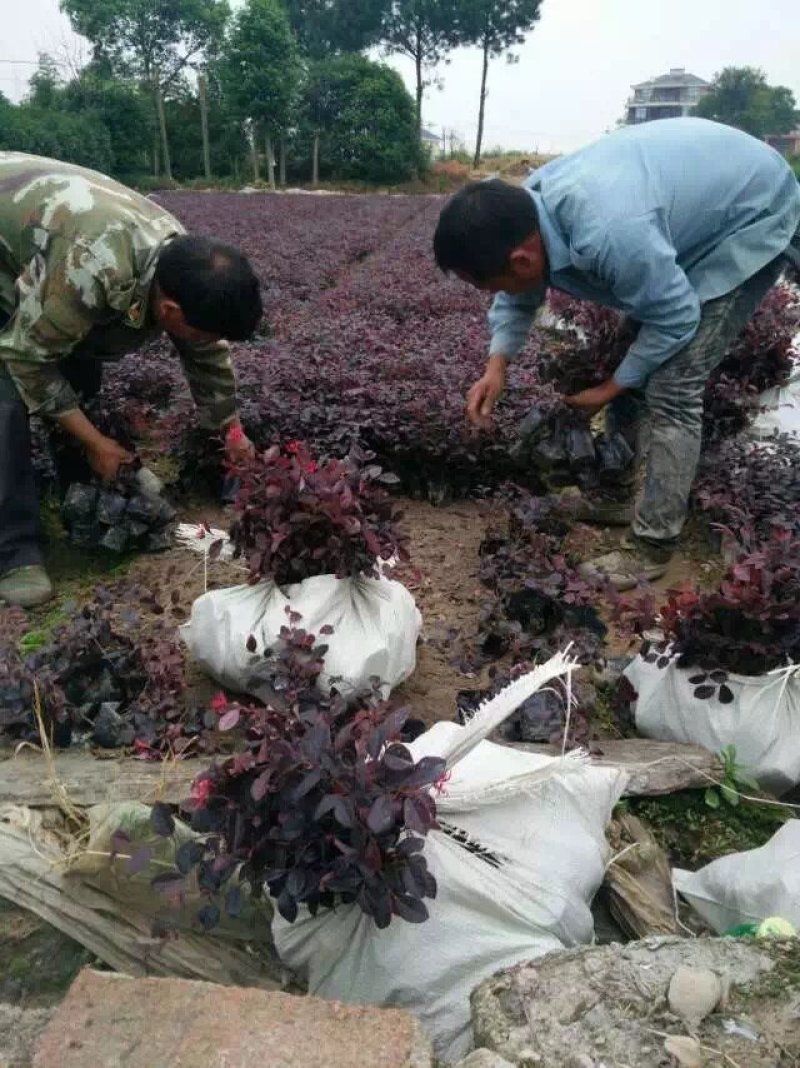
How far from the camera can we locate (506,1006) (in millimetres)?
1373

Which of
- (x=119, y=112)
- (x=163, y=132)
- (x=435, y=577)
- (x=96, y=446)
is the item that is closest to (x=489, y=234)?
(x=435, y=577)

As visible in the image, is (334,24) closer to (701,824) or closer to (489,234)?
(489,234)

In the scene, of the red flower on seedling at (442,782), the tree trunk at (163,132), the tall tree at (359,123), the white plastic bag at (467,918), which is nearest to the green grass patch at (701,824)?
the white plastic bag at (467,918)

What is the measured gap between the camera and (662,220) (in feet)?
9.53

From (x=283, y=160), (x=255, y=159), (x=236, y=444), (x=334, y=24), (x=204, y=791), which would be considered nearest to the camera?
(x=204, y=791)

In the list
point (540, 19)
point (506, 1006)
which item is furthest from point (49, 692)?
point (540, 19)

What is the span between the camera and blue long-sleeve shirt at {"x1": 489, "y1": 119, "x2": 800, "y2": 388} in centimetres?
282

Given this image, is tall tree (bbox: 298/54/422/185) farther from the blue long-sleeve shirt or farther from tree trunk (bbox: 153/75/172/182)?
the blue long-sleeve shirt

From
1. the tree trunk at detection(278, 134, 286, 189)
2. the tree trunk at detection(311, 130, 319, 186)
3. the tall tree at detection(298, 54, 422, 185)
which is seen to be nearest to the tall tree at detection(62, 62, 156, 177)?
the tree trunk at detection(278, 134, 286, 189)

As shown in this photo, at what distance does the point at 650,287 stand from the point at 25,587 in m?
2.40

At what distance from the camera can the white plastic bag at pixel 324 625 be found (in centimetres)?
232

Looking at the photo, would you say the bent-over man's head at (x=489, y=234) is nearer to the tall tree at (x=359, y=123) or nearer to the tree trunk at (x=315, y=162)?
the tree trunk at (x=315, y=162)

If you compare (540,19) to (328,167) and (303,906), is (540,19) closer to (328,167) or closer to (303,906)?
(328,167)

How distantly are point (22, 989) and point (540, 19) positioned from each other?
198ft
